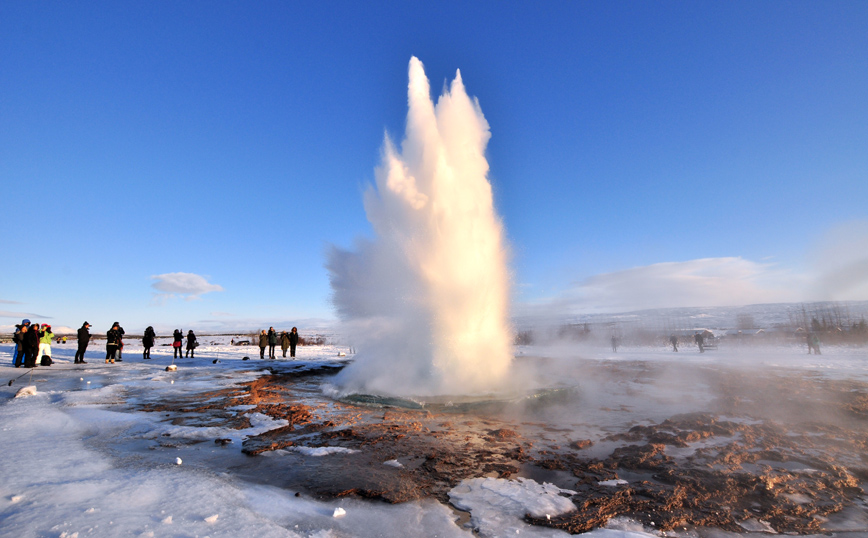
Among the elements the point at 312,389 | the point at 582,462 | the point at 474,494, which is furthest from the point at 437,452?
the point at 312,389

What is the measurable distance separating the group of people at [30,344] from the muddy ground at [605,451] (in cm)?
1033

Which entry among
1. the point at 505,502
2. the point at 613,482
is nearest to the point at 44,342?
the point at 505,502

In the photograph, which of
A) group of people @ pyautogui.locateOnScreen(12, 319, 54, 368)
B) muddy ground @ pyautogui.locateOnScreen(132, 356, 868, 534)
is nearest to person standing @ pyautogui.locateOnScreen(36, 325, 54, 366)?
group of people @ pyautogui.locateOnScreen(12, 319, 54, 368)

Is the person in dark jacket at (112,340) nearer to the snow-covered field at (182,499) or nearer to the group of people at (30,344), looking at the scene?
the group of people at (30,344)

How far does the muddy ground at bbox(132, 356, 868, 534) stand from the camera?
4.45 metres

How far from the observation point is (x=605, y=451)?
662 centimetres

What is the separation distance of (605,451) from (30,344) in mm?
21458

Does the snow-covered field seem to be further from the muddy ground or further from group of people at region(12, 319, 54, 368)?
group of people at region(12, 319, 54, 368)

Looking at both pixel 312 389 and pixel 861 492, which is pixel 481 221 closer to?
pixel 312 389

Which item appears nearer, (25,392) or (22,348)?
(25,392)

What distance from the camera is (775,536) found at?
148 inches

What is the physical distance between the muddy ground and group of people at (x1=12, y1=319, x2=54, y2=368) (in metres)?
10.3

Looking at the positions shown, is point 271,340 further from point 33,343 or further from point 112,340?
point 33,343

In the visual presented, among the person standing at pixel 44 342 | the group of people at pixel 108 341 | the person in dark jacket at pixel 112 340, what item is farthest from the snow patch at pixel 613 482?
the person standing at pixel 44 342
